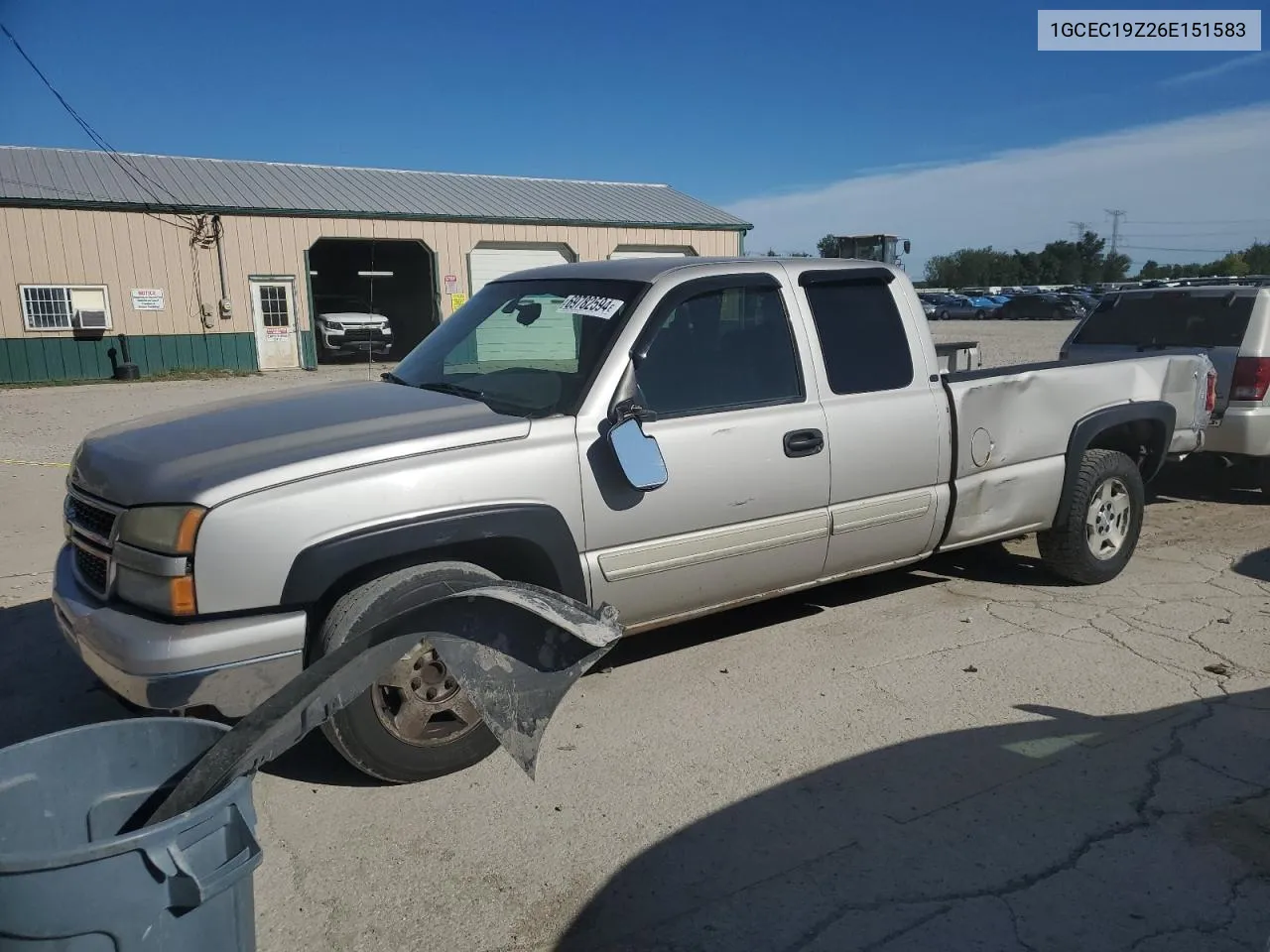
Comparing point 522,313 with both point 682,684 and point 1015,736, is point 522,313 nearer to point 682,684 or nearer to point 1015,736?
point 682,684

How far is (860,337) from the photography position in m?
4.72

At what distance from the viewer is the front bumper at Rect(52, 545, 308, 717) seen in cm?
302

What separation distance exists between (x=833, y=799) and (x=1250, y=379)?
623cm

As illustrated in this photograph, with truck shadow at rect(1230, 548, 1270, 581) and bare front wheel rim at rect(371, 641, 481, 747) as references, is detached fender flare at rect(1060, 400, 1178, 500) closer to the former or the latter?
truck shadow at rect(1230, 548, 1270, 581)

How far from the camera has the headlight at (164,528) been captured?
306cm

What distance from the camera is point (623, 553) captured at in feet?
12.8

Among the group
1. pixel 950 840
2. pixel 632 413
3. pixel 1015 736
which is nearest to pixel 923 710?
pixel 1015 736

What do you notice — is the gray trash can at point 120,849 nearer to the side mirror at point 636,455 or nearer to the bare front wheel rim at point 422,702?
the bare front wheel rim at point 422,702

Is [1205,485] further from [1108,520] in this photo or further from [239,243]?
[239,243]

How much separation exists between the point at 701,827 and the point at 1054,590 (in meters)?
3.42

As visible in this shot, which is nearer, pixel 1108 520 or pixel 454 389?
pixel 454 389

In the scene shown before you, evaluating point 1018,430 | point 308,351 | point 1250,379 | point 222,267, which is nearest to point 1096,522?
point 1018,430

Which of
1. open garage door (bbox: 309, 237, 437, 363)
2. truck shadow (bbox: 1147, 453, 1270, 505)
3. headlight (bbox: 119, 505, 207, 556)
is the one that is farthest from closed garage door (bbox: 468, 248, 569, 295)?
headlight (bbox: 119, 505, 207, 556)

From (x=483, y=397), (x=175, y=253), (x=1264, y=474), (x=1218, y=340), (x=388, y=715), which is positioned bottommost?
(x=1264, y=474)
